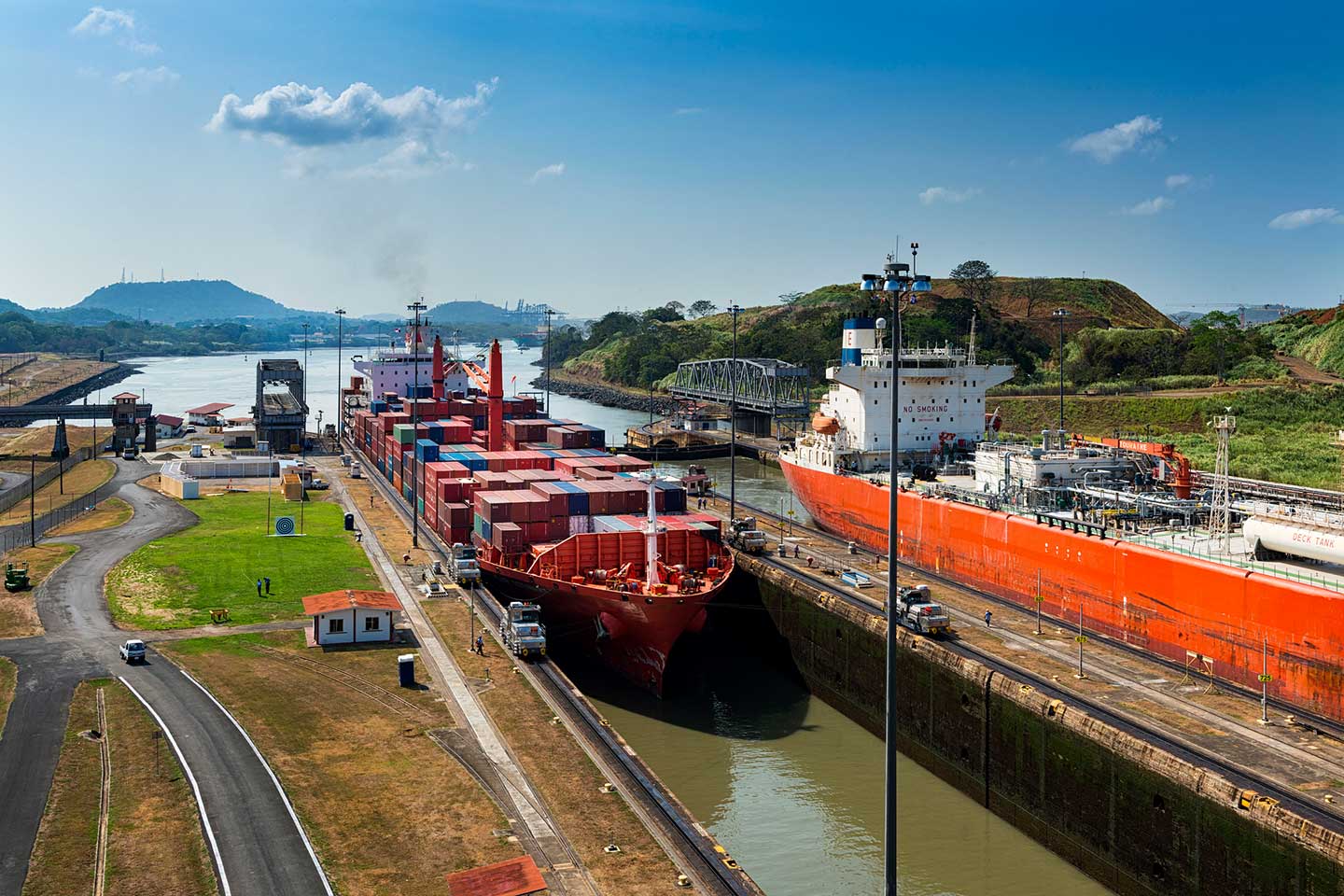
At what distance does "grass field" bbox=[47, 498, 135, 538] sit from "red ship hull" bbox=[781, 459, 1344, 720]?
50920 mm

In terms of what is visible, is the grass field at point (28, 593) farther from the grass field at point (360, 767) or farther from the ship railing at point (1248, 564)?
the ship railing at point (1248, 564)

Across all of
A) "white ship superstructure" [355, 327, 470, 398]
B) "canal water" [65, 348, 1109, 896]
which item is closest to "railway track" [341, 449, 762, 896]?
"canal water" [65, 348, 1109, 896]

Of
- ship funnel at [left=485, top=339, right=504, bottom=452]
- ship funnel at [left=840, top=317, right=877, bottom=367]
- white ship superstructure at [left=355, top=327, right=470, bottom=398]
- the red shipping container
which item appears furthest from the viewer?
white ship superstructure at [left=355, top=327, right=470, bottom=398]

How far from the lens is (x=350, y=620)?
144 feet

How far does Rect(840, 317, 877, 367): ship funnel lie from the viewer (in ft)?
230

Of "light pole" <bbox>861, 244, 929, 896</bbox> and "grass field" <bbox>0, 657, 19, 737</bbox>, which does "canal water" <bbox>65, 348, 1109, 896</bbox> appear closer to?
"light pole" <bbox>861, 244, 929, 896</bbox>

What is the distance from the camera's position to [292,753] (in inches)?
1289

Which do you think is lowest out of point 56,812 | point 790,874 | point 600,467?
point 790,874

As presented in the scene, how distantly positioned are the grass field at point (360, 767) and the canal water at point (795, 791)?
9305mm

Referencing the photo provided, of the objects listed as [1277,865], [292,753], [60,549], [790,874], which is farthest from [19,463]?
[1277,865]

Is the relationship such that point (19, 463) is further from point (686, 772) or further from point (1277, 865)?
point (1277, 865)

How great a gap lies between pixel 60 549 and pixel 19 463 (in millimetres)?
49963

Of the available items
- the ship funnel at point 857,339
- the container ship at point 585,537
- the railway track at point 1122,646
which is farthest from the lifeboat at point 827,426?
the container ship at point 585,537

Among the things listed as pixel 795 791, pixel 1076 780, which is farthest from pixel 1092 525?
pixel 795 791
